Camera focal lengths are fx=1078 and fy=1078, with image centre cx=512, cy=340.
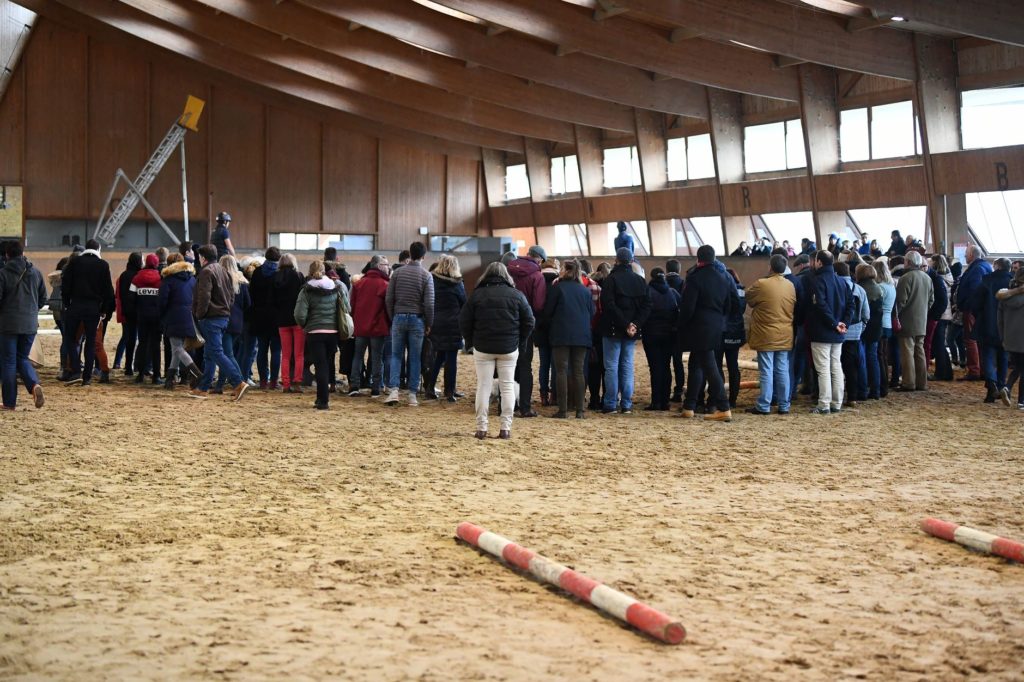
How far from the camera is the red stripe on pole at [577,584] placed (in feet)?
14.4

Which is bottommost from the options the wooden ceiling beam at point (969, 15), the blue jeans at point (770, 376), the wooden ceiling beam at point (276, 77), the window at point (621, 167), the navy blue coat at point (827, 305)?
the blue jeans at point (770, 376)

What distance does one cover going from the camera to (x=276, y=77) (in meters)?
26.5

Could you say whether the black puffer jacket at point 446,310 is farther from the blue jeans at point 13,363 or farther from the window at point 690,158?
the window at point 690,158

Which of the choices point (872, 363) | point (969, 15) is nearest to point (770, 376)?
point (872, 363)

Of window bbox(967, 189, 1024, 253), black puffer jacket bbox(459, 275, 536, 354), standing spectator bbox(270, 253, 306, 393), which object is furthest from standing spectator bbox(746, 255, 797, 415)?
window bbox(967, 189, 1024, 253)

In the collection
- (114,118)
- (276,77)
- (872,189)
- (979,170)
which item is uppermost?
(276,77)

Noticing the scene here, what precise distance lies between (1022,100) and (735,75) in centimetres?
502

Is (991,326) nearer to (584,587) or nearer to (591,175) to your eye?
(584,587)

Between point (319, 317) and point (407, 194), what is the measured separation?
22.0m

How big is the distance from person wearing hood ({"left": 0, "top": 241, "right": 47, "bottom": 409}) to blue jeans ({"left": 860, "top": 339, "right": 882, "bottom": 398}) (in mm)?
8353

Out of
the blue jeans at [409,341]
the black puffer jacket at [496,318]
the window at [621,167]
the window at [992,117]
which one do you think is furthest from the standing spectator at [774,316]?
the window at [621,167]

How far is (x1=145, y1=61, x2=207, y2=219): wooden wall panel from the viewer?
28359mm

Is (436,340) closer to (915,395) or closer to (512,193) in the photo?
(915,395)

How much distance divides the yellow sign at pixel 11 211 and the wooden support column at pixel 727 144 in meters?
17.1
